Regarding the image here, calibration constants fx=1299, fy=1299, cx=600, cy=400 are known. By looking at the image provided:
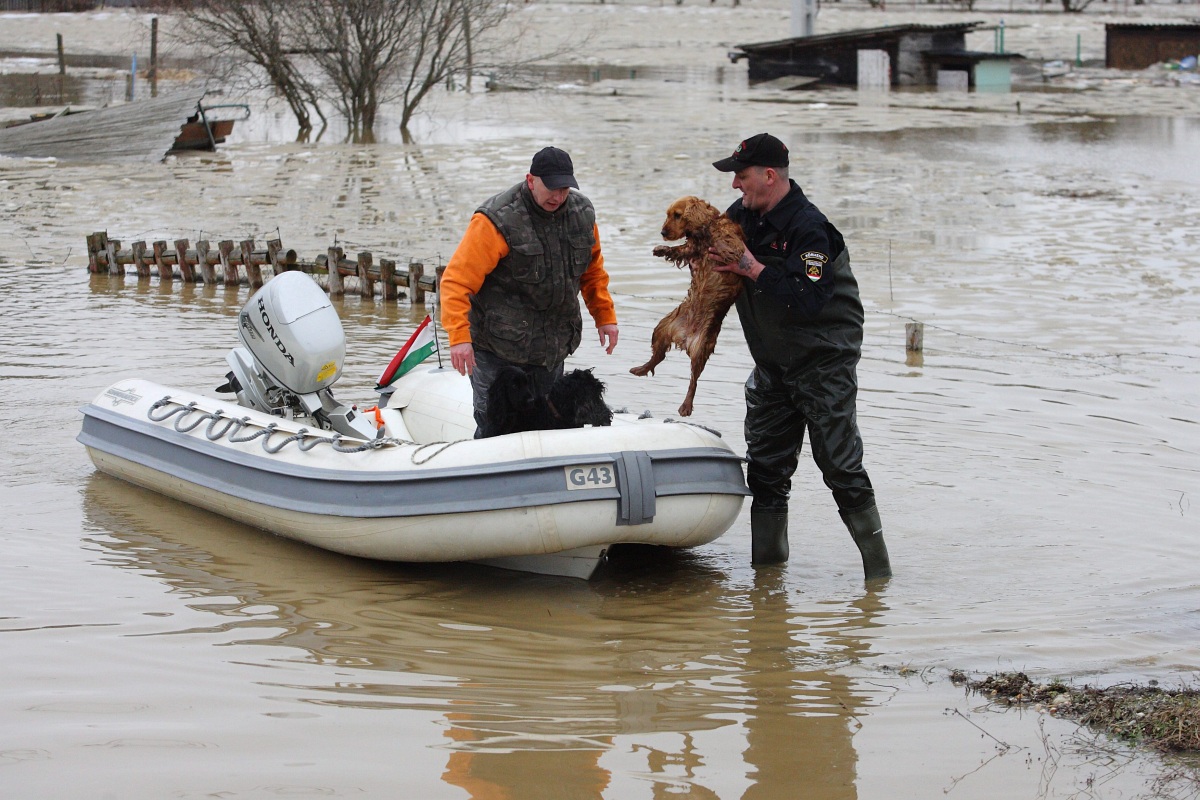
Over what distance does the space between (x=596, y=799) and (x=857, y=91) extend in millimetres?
32959

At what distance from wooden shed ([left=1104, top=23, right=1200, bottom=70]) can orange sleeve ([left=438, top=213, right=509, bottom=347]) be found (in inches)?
1512

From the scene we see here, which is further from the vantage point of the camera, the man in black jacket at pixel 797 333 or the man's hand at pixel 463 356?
the man's hand at pixel 463 356

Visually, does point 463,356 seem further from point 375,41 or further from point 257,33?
point 257,33

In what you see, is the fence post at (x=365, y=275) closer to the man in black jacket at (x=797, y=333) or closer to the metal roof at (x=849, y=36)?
the man in black jacket at (x=797, y=333)

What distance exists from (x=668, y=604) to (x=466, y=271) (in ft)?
5.29

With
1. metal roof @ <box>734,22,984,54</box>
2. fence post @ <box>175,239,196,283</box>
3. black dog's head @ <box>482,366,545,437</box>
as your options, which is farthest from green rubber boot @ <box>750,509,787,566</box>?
metal roof @ <box>734,22,984,54</box>

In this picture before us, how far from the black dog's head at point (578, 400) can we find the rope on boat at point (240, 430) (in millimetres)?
505

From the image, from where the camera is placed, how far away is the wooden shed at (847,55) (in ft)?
119

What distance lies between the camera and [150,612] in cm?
503

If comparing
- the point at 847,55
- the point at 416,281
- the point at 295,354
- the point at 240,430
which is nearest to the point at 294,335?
the point at 295,354

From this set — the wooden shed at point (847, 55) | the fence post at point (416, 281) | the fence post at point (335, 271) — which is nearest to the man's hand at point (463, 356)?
the fence post at point (416, 281)

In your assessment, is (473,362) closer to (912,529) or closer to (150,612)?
(150,612)

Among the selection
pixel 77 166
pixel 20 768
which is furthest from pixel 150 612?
pixel 77 166

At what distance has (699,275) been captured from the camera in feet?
17.4
